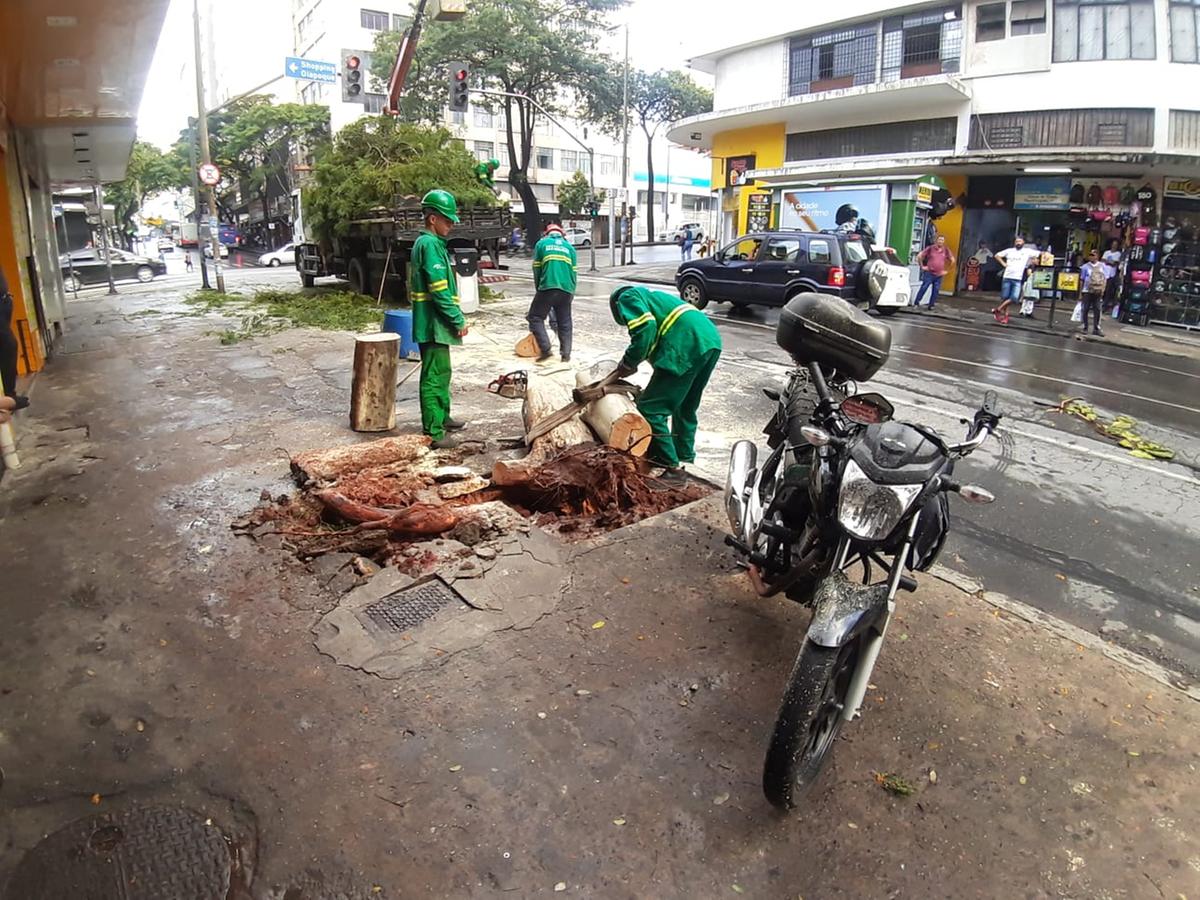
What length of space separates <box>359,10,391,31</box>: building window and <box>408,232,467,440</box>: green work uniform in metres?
46.1

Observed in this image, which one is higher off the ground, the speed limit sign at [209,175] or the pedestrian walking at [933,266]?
the speed limit sign at [209,175]

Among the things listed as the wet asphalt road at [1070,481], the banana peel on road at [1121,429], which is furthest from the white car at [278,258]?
the banana peel on road at [1121,429]

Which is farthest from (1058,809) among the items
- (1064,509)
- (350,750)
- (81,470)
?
(81,470)

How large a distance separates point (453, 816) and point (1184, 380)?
12263mm

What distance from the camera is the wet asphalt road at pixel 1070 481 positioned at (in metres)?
4.42

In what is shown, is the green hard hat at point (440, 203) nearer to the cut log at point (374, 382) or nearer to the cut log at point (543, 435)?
the cut log at point (374, 382)

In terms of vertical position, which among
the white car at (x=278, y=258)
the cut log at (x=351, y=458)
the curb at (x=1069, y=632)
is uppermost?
the white car at (x=278, y=258)

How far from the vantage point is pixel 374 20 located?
151ft

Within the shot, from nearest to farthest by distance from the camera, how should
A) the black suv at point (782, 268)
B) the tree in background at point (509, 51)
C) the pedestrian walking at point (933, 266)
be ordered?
the black suv at point (782, 268) < the pedestrian walking at point (933, 266) < the tree in background at point (509, 51)

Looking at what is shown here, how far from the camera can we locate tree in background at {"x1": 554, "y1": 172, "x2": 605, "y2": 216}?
1799 inches

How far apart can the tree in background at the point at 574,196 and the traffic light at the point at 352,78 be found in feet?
94.1

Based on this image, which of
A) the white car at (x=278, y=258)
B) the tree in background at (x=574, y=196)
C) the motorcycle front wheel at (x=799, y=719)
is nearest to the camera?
the motorcycle front wheel at (x=799, y=719)

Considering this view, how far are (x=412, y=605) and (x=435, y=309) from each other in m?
3.11

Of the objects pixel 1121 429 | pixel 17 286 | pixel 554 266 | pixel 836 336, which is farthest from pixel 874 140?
pixel 836 336
